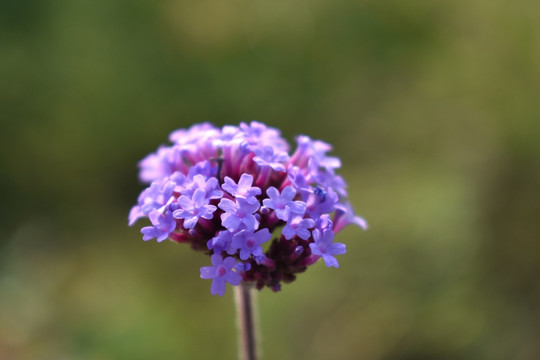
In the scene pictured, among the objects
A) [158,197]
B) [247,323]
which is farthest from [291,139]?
[158,197]

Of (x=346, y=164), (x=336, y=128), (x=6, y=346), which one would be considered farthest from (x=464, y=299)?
(x=6, y=346)

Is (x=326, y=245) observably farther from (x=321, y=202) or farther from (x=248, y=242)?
(x=248, y=242)

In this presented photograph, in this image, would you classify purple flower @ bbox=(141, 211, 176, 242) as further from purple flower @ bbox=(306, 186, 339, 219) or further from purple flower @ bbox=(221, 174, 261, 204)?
purple flower @ bbox=(306, 186, 339, 219)

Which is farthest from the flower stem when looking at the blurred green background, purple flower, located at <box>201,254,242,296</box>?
the blurred green background

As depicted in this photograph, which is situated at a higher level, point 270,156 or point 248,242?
point 270,156

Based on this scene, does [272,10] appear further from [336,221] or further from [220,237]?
[220,237]

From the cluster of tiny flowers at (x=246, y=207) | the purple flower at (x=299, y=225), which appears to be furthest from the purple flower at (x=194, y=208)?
the purple flower at (x=299, y=225)
